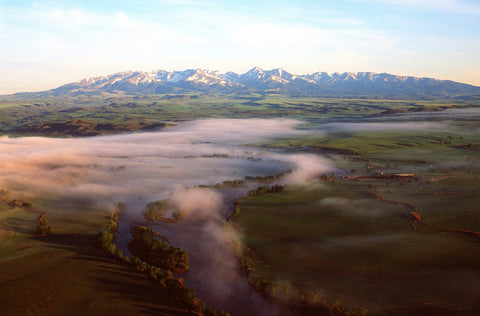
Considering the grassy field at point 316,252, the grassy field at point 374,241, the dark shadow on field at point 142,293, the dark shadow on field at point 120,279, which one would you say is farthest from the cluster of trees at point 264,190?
the dark shadow on field at point 142,293

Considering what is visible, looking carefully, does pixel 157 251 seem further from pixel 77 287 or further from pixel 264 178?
pixel 264 178

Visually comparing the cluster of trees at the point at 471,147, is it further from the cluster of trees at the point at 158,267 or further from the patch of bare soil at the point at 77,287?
the patch of bare soil at the point at 77,287

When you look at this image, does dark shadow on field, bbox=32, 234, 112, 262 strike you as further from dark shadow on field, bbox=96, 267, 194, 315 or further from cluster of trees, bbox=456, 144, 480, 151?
cluster of trees, bbox=456, 144, 480, 151

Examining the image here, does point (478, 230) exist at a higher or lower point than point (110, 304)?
higher

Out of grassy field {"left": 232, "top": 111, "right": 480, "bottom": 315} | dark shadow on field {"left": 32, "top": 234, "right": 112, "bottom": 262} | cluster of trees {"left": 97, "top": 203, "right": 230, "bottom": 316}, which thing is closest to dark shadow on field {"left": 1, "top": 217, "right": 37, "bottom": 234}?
dark shadow on field {"left": 32, "top": 234, "right": 112, "bottom": 262}

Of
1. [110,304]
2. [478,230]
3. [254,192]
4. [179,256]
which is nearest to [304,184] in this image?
[254,192]

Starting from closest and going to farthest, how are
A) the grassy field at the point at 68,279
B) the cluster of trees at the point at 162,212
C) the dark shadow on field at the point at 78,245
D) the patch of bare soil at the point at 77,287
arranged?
the patch of bare soil at the point at 77,287, the grassy field at the point at 68,279, the dark shadow on field at the point at 78,245, the cluster of trees at the point at 162,212

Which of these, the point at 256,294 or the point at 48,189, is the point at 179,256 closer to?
the point at 256,294
